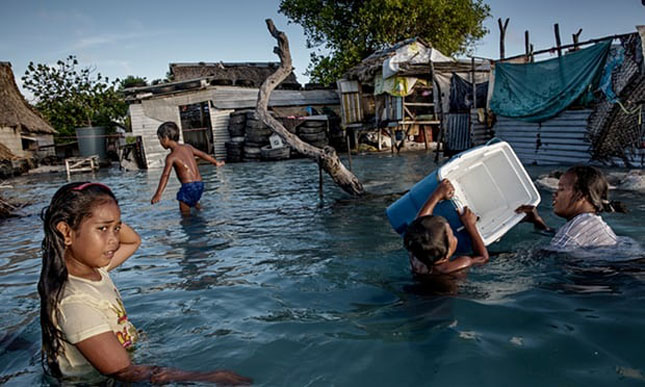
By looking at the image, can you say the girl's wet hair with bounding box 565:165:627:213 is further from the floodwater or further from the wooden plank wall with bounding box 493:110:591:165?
the wooden plank wall with bounding box 493:110:591:165

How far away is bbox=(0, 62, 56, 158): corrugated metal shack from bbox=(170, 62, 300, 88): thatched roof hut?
7.51 metres

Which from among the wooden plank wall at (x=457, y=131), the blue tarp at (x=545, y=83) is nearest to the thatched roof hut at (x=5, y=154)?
the wooden plank wall at (x=457, y=131)

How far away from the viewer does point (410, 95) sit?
859 inches

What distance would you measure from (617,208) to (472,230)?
1560mm

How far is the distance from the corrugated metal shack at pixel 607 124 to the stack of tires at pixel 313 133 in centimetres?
1044

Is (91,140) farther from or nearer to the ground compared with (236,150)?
farther from the ground

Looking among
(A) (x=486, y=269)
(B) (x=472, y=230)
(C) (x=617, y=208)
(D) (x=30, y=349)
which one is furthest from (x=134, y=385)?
(C) (x=617, y=208)

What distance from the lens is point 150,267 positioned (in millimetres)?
5012

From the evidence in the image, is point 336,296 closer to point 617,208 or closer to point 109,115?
point 617,208

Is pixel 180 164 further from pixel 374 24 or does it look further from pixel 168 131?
pixel 374 24

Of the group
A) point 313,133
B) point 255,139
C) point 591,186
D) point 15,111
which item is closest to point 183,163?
point 591,186

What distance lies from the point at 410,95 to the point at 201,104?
10340mm

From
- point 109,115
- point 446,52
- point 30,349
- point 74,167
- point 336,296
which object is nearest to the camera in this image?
point 30,349

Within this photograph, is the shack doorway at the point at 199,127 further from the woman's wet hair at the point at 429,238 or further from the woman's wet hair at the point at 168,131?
the woman's wet hair at the point at 429,238
